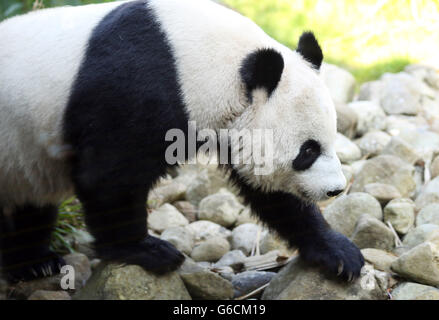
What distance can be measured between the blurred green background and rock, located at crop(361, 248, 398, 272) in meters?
2.91

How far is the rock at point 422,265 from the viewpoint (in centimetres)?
257

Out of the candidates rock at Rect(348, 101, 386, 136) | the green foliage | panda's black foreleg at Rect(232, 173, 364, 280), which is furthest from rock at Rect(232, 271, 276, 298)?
rock at Rect(348, 101, 386, 136)

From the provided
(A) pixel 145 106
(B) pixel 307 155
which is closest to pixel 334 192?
(B) pixel 307 155

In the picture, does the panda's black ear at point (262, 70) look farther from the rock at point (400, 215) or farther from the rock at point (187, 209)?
the rock at point (187, 209)

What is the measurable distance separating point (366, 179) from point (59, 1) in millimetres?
2843

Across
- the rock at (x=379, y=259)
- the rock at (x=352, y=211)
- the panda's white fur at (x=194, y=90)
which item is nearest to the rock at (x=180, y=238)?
the rock at (x=352, y=211)

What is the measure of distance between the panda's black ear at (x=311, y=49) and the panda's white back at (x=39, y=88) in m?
1.01

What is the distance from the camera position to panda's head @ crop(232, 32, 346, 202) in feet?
8.38

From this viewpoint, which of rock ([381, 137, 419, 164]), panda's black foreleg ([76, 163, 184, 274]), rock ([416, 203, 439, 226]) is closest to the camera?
panda's black foreleg ([76, 163, 184, 274])

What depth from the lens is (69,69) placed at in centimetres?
261

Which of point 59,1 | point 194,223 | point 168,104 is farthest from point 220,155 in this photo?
point 59,1

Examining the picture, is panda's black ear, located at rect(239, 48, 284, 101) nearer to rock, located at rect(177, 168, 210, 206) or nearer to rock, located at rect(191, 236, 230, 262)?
rock, located at rect(191, 236, 230, 262)

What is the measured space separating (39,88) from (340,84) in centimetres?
415

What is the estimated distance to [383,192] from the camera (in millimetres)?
3869
